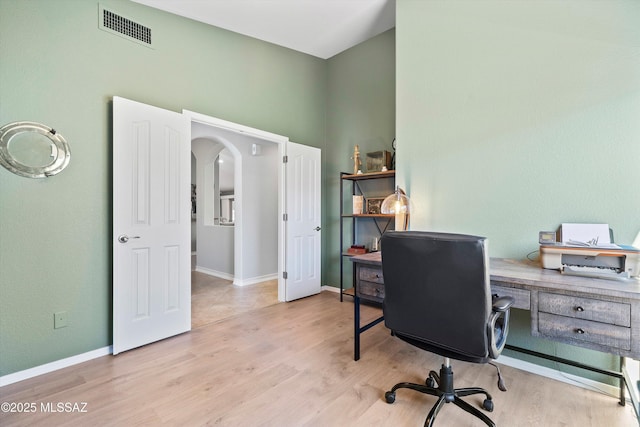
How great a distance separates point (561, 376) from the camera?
1967 millimetres

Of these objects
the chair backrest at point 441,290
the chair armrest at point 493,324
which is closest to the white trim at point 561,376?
the chair armrest at point 493,324

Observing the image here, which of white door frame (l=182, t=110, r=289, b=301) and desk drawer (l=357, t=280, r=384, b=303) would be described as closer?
desk drawer (l=357, t=280, r=384, b=303)

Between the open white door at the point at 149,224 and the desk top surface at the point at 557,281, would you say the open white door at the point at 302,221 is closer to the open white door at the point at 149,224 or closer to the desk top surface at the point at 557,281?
the open white door at the point at 149,224

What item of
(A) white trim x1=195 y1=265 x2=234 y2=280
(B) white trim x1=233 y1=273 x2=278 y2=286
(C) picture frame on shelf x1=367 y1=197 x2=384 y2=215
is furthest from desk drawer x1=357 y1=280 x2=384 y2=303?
(A) white trim x1=195 y1=265 x2=234 y2=280

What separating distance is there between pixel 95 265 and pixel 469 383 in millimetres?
2961

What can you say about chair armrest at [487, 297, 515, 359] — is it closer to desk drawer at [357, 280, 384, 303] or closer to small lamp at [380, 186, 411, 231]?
desk drawer at [357, 280, 384, 303]

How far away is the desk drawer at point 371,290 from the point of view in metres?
2.13

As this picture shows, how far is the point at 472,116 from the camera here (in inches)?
93.0

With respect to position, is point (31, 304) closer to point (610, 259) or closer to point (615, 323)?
point (615, 323)

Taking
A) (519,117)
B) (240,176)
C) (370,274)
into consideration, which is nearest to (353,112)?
(240,176)

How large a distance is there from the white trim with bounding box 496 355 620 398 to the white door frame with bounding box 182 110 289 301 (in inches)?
97.4

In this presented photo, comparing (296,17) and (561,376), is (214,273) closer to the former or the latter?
(296,17)

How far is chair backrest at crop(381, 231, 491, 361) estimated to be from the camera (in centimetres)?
130

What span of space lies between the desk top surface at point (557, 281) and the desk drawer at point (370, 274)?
744mm
